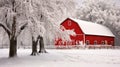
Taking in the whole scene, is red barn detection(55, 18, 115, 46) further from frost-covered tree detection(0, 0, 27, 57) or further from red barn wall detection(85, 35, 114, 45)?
frost-covered tree detection(0, 0, 27, 57)

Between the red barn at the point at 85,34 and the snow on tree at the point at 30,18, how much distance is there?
76.2 ft

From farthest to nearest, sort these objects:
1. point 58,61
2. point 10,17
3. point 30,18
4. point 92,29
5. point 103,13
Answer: point 103,13
point 92,29
point 58,61
point 30,18
point 10,17

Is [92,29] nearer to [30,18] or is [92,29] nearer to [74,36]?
[74,36]

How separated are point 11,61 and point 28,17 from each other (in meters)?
4.15

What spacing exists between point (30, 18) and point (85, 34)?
2933 centimetres

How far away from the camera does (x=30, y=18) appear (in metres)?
20.4

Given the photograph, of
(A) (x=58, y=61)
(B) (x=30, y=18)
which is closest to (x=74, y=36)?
(A) (x=58, y=61)

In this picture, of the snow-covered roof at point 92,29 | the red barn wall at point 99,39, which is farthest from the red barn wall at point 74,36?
the red barn wall at point 99,39

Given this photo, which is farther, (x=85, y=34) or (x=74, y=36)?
(x=74, y=36)

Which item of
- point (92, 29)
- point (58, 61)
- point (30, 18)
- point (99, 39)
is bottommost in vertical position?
point (58, 61)

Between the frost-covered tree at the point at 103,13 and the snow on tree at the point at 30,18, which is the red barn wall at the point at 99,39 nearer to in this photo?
the frost-covered tree at the point at 103,13

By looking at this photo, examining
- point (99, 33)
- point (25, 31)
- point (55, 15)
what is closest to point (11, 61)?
point (25, 31)

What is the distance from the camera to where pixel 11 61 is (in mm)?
20688

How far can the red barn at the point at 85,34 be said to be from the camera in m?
48.8
